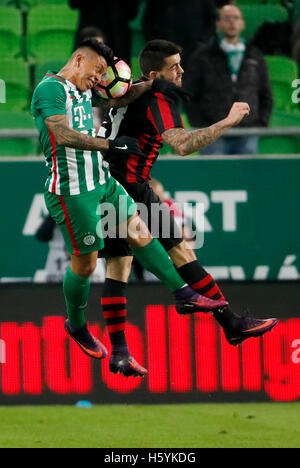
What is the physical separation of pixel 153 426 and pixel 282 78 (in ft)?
→ 13.1

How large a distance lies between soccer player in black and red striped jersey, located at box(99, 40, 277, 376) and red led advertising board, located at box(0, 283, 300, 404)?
226 cm

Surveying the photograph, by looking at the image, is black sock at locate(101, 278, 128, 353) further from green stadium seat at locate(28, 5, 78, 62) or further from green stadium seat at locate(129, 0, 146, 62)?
green stadium seat at locate(28, 5, 78, 62)

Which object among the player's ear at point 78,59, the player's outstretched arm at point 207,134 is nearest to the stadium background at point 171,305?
the player's outstretched arm at point 207,134

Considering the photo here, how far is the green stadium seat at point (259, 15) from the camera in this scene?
41.8 ft

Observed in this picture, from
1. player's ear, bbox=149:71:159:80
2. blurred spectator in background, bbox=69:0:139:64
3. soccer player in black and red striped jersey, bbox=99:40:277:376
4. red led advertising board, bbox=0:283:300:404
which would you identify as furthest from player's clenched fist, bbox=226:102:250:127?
blurred spectator in background, bbox=69:0:139:64

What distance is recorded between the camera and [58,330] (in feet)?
30.7

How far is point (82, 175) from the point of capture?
623cm

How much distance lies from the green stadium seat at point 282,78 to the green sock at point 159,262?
5725 mm

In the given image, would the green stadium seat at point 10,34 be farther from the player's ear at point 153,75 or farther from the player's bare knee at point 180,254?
the player's ear at point 153,75

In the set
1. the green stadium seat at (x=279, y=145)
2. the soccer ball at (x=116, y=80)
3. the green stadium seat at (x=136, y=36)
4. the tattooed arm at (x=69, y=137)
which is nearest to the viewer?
the tattooed arm at (x=69, y=137)

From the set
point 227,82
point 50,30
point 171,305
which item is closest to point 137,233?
point 171,305

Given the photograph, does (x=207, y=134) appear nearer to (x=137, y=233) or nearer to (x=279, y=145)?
(x=137, y=233)

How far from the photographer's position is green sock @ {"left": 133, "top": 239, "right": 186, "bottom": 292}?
6453 millimetres
